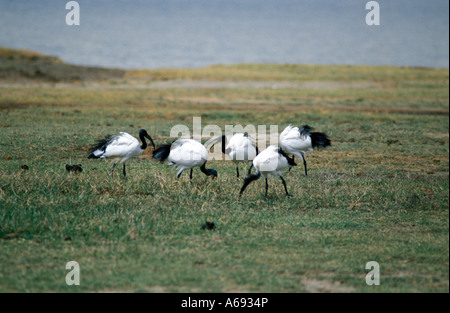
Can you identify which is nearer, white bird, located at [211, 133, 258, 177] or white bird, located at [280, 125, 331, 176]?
white bird, located at [211, 133, 258, 177]

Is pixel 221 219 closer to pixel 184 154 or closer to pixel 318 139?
pixel 184 154

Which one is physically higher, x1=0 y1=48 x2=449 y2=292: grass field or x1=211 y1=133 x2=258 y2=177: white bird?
x1=211 y1=133 x2=258 y2=177: white bird

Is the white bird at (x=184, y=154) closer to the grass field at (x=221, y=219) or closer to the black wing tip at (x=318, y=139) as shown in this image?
the grass field at (x=221, y=219)

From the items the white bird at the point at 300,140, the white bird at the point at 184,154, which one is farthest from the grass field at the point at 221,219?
the white bird at the point at 300,140

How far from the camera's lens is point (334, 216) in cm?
750

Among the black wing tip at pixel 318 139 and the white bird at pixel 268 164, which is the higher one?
the black wing tip at pixel 318 139

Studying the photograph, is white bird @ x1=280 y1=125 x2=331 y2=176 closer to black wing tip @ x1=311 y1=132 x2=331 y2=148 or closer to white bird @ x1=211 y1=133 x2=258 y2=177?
black wing tip @ x1=311 y1=132 x2=331 y2=148

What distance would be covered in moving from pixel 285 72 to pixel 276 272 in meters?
44.2

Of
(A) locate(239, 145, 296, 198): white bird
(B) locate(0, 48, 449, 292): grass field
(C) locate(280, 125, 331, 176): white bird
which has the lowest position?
(B) locate(0, 48, 449, 292): grass field

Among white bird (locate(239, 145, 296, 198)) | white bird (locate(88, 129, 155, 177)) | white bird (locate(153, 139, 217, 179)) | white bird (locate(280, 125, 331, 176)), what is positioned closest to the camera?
white bird (locate(239, 145, 296, 198))

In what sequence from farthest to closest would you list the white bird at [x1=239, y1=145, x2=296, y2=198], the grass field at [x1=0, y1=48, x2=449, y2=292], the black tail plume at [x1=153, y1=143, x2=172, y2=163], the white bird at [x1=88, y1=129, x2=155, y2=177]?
1. the white bird at [x1=88, y1=129, x2=155, y2=177]
2. the black tail plume at [x1=153, y1=143, x2=172, y2=163]
3. the white bird at [x1=239, y1=145, x2=296, y2=198]
4. the grass field at [x1=0, y1=48, x2=449, y2=292]

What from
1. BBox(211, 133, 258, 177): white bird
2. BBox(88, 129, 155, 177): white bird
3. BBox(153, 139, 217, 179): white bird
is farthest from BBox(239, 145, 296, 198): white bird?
BBox(88, 129, 155, 177): white bird

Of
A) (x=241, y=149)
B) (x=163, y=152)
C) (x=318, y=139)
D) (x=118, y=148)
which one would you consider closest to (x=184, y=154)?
(x=163, y=152)
